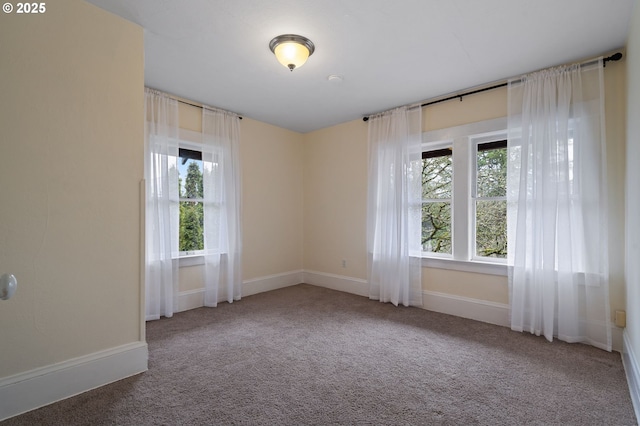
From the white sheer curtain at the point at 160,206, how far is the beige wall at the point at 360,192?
7.41ft

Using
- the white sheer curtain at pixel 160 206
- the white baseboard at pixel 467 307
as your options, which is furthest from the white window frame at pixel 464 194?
the white sheer curtain at pixel 160 206

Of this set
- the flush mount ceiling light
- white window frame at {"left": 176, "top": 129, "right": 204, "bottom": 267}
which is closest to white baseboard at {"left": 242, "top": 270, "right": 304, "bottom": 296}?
white window frame at {"left": 176, "top": 129, "right": 204, "bottom": 267}

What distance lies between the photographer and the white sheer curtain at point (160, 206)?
3254 millimetres

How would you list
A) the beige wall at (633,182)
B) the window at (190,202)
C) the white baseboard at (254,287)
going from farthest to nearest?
the window at (190,202) → the white baseboard at (254,287) → the beige wall at (633,182)

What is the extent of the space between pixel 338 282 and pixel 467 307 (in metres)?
1.90

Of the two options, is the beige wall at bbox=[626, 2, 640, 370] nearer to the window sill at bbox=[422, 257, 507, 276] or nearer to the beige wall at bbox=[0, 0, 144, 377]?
the window sill at bbox=[422, 257, 507, 276]

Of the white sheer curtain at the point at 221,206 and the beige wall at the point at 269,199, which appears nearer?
the white sheer curtain at the point at 221,206

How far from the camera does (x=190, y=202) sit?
387 cm

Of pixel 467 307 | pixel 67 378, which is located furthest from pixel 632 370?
pixel 67 378

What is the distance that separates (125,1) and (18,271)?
1.86m

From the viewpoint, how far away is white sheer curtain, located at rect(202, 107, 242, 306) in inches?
151

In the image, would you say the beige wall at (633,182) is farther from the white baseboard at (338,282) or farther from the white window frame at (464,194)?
the white baseboard at (338,282)

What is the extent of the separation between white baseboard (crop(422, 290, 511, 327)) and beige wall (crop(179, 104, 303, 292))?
2322 millimetres

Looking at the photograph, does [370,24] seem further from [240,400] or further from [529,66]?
[240,400]
